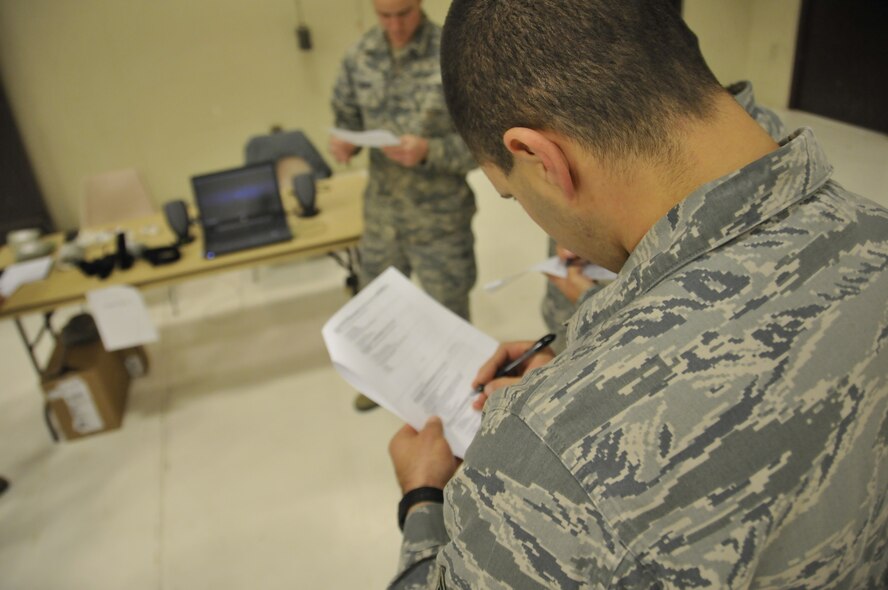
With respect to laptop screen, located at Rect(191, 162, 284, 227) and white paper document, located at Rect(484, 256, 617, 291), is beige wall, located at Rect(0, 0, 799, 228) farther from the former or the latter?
white paper document, located at Rect(484, 256, 617, 291)

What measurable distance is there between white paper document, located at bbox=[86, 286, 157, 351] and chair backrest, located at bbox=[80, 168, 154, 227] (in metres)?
1.27

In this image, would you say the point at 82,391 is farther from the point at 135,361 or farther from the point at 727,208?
the point at 727,208

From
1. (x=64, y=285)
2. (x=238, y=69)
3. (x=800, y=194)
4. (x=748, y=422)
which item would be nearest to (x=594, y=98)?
(x=800, y=194)

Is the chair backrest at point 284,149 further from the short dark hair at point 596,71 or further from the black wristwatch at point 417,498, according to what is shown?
the short dark hair at point 596,71

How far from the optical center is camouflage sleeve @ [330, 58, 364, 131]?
216cm

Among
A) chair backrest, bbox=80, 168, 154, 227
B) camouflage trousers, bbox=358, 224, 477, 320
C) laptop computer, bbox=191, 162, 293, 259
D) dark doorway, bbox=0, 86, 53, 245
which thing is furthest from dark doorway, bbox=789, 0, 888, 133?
dark doorway, bbox=0, 86, 53, 245

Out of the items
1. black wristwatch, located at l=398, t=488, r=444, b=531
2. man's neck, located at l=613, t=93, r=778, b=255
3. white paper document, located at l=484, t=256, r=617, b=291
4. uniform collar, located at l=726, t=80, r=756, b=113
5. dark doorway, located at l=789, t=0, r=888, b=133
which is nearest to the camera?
man's neck, located at l=613, t=93, r=778, b=255

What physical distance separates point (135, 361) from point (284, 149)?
1.35 meters

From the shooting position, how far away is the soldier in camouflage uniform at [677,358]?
439 millimetres

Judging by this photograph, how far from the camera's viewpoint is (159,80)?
4.41m

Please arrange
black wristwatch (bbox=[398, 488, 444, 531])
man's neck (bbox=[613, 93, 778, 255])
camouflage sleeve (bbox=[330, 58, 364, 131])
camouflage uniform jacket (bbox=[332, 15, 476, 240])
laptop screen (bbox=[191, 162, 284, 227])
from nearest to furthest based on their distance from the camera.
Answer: man's neck (bbox=[613, 93, 778, 255]) → black wristwatch (bbox=[398, 488, 444, 531]) → camouflage uniform jacket (bbox=[332, 15, 476, 240]) → camouflage sleeve (bbox=[330, 58, 364, 131]) → laptop screen (bbox=[191, 162, 284, 227])

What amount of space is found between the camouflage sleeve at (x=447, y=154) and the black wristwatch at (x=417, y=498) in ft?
4.48

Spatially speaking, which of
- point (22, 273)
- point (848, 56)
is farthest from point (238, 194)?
point (848, 56)

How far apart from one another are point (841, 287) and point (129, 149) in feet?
16.3
